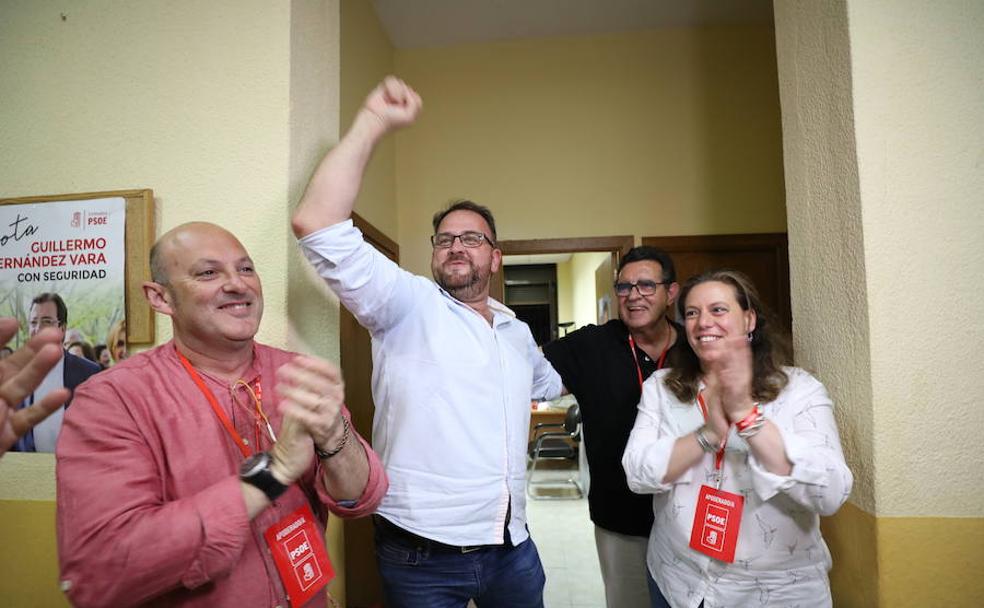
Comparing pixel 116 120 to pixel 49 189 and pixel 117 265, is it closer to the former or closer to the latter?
pixel 49 189

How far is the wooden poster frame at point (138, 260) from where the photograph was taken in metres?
1.46

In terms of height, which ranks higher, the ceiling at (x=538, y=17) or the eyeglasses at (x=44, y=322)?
the ceiling at (x=538, y=17)

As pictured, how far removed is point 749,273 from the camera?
358 centimetres

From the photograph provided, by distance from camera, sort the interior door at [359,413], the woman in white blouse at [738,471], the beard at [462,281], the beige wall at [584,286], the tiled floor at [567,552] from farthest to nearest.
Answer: the beige wall at [584,286] < the tiled floor at [567,552] < the interior door at [359,413] < the beard at [462,281] < the woman in white blouse at [738,471]

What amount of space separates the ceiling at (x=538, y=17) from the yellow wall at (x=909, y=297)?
2225 mm

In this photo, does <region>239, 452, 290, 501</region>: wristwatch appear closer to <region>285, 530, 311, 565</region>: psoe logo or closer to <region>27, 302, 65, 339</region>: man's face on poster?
<region>285, 530, 311, 565</region>: psoe logo

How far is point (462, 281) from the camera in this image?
167cm


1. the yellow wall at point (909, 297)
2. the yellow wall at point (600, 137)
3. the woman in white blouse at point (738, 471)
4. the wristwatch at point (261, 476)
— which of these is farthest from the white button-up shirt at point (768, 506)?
the yellow wall at point (600, 137)

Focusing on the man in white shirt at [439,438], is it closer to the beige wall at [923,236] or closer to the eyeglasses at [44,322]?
the eyeglasses at [44,322]

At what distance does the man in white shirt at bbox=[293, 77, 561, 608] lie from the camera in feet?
4.65

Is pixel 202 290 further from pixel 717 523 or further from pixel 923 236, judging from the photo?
pixel 923 236

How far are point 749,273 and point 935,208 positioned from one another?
7.42 feet

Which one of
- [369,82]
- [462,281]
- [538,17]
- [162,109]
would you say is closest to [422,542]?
[462,281]

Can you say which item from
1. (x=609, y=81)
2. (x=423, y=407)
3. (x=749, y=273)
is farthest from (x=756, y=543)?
(x=609, y=81)
